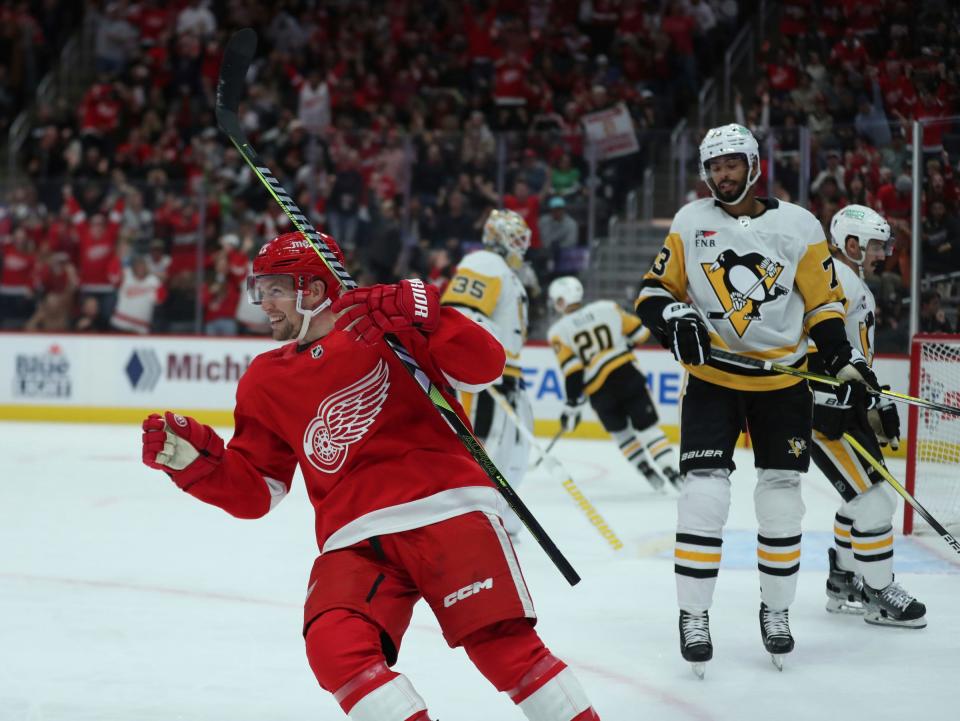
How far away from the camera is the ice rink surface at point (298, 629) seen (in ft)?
9.62

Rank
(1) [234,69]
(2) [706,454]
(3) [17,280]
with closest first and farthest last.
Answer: (1) [234,69] → (2) [706,454] → (3) [17,280]

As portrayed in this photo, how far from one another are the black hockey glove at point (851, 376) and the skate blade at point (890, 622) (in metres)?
0.83

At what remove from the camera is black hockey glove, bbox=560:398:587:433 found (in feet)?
21.8

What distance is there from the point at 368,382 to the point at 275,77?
1063cm

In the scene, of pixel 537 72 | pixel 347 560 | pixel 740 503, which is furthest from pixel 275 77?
pixel 347 560

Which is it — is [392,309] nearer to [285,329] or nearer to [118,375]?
[285,329]

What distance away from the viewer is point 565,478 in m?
→ 4.82

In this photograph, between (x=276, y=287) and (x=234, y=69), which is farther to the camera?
(x=234, y=69)

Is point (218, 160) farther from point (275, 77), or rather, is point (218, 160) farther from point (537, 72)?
point (537, 72)

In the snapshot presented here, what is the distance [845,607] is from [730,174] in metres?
1.50

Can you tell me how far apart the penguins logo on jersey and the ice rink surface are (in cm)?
92

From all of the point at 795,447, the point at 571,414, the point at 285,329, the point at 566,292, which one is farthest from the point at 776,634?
the point at 566,292

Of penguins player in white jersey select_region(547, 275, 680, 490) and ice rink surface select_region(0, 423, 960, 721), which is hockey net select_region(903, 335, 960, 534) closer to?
ice rink surface select_region(0, 423, 960, 721)

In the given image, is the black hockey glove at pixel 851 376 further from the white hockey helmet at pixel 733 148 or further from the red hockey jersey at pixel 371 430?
the red hockey jersey at pixel 371 430
